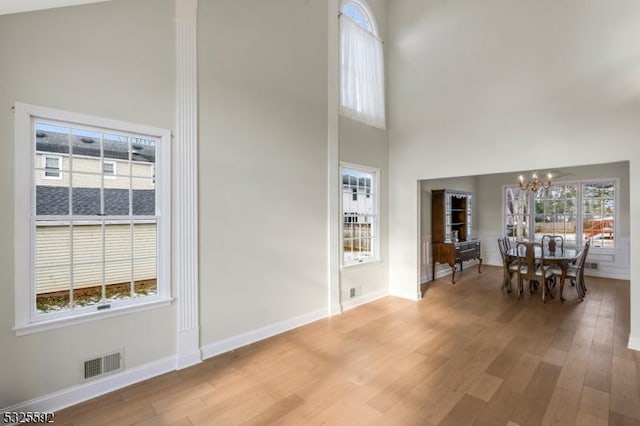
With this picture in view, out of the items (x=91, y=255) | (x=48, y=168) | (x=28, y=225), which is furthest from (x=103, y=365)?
(x=48, y=168)

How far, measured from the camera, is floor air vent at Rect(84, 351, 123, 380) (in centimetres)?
238

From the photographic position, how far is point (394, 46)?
17.3ft

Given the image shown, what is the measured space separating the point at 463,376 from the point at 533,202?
22.2 feet

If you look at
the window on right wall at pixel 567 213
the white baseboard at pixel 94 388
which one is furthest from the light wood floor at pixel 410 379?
the window on right wall at pixel 567 213

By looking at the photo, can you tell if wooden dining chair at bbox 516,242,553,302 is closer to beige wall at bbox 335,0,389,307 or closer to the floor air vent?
beige wall at bbox 335,0,389,307

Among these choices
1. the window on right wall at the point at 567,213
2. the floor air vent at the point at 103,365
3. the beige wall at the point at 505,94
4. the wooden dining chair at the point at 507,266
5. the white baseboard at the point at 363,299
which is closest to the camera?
the floor air vent at the point at 103,365

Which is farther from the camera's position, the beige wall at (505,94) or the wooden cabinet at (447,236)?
the wooden cabinet at (447,236)

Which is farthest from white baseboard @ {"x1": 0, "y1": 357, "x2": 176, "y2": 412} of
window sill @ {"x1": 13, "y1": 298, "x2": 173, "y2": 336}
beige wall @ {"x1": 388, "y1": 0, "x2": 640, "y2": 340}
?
beige wall @ {"x1": 388, "y1": 0, "x2": 640, "y2": 340}

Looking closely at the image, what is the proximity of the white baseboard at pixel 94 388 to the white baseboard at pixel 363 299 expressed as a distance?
2.56m

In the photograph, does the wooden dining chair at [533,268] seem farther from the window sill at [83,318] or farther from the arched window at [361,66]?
the window sill at [83,318]

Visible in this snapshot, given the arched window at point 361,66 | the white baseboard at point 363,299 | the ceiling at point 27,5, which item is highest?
the arched window at point 361,66

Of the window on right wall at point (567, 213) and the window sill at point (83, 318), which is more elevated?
the window on right wall at point (567, 213)

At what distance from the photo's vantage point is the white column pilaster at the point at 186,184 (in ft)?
9.28

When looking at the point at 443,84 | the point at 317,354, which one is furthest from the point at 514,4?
the point at 317,354
